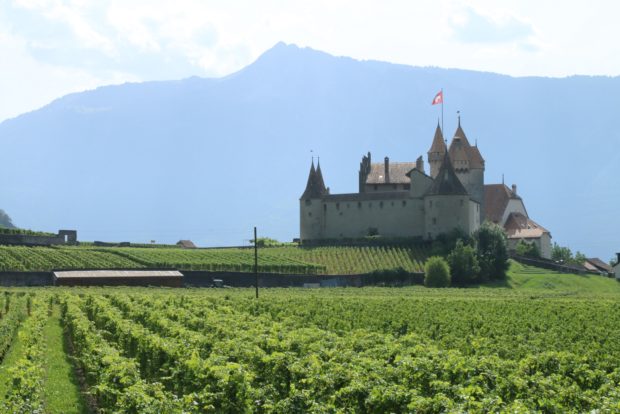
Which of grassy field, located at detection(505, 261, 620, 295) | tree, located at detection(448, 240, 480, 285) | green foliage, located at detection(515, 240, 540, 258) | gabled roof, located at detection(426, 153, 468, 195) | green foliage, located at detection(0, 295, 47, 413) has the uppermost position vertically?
gabled roof, located at detection(426, 153, 468, 195)

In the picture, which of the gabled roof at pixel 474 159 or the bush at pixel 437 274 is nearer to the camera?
the bush at pixel 437 274

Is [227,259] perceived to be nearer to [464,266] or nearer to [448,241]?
[464,266]

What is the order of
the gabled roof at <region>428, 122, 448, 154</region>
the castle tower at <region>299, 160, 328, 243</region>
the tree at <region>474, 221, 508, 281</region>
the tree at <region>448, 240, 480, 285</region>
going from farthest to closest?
the gabled roof at <region>428, 122, 448, 154</region> < the castle tower at <region>299, 160, 328, 243</region> < the tree at <region>474, 221, 508, 281</region> < the tree at <region>448, 240, 480, 285</region>

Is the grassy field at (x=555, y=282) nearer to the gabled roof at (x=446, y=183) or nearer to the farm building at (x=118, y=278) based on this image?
the gabled roof at (x=446, y=183)

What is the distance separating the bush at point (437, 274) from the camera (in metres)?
82.8

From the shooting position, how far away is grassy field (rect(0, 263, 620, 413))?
17.9 meters

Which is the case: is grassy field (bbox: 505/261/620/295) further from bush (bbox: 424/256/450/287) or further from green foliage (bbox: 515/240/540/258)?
green foliage (bbox: 515/240/540/258)

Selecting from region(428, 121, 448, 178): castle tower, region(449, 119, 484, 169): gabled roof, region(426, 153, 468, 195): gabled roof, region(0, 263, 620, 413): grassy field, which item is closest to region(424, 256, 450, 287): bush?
region(426, 153, 468, 195): gabled roof

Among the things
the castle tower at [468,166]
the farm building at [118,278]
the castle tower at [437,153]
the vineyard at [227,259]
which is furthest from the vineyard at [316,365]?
the castle tower at [468,166]

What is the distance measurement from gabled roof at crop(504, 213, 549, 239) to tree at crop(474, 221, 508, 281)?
939 inches

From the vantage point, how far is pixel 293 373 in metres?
20.7

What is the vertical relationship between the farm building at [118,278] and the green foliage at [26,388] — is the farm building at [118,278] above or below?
above

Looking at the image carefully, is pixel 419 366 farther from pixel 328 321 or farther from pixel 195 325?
pixel 328 321

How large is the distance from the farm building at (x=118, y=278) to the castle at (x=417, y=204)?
103ft
